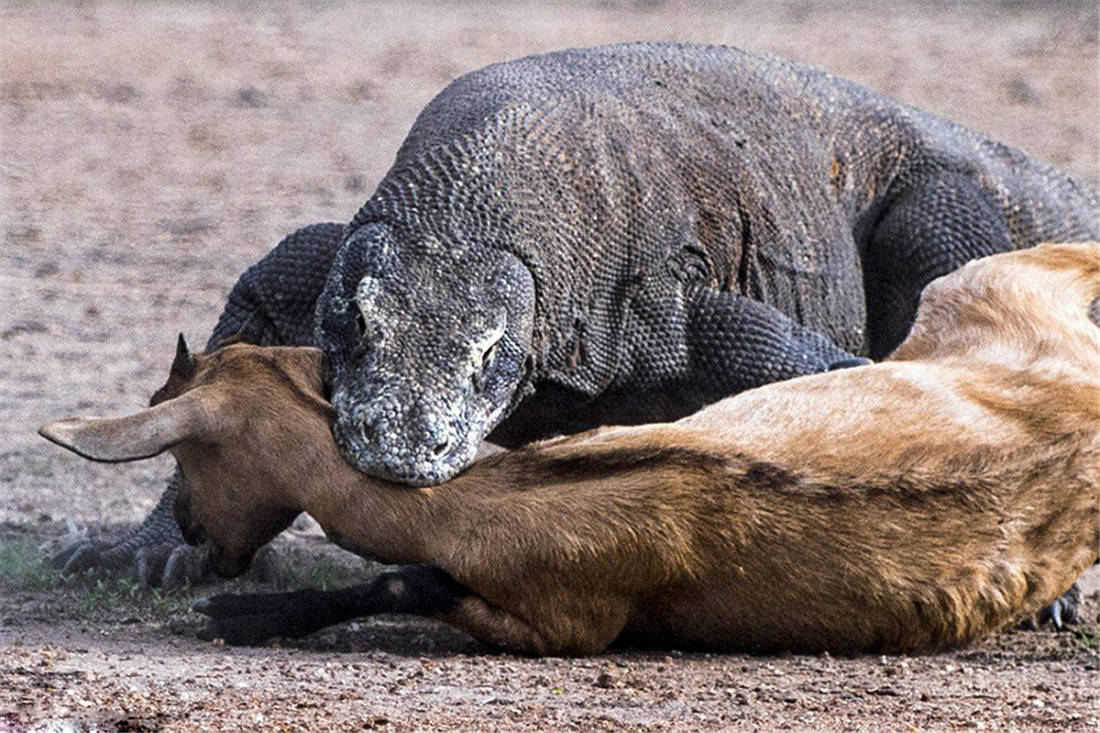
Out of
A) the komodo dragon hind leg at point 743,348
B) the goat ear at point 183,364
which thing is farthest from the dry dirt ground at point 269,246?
the komodo dragon hind leg at point 743,348

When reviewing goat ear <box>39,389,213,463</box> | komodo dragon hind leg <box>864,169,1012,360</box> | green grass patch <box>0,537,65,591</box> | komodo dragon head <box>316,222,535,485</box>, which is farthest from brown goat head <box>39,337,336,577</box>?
komodo dragon hind leg <box>864,169,1012,360</box>

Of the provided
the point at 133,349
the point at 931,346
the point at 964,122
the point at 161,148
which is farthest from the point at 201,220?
the point at 931,346

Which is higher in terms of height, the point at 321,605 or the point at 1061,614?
the point at 321,605

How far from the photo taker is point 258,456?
200 inches

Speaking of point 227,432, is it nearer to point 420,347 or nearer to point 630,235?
point 420,347

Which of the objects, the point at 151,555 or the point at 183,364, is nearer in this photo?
the point at 183,364

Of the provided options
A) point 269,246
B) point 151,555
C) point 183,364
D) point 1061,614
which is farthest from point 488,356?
point 269,246

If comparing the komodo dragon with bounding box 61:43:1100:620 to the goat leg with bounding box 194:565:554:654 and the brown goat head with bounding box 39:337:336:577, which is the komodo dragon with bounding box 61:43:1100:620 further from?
the goat leg with bounding box 194:565:554:654

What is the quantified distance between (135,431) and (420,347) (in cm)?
89

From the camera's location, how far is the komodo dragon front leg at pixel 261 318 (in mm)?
6535

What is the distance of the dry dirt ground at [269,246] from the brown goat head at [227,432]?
1.03 ft

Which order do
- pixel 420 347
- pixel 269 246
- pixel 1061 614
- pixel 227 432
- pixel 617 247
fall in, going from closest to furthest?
1. pixel 227 432
2. pixel 420 347
3. pixel 1061 614
4. pixel 617 247
5. pixel 269 246

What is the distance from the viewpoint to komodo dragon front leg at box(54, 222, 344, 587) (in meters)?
6.54

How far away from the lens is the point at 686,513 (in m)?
4.88
